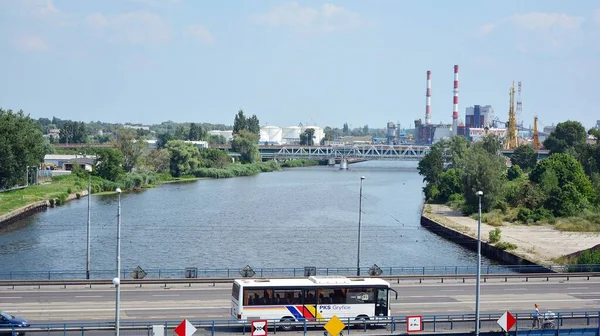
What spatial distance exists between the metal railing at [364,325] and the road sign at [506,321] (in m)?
1.09

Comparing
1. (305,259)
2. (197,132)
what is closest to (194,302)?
(305,259)

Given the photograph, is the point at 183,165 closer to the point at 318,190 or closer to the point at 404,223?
the point at 318,190

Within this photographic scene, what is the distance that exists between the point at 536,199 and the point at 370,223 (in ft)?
48.0

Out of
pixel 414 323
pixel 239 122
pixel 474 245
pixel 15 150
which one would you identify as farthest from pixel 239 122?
pixel 414 323

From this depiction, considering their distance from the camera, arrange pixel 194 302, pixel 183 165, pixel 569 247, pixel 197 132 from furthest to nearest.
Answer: pixel 197 132
pixel 183 165
pixel 569 247
pixel 194 302

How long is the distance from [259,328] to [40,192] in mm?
64043

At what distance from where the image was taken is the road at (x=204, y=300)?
2792 centimetres

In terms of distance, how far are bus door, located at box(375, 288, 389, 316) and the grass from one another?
49.1 metres

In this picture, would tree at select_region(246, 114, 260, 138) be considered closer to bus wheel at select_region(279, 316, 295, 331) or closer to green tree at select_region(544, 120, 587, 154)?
green tree at select_region(544, 120, 587, 154)

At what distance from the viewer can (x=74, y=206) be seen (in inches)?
3046

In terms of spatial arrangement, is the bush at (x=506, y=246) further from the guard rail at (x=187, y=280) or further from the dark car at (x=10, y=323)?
the dark car at (x=10, y=323)

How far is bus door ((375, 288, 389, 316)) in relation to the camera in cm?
2694

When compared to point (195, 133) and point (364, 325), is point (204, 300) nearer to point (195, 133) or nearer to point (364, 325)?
point (364, 325)

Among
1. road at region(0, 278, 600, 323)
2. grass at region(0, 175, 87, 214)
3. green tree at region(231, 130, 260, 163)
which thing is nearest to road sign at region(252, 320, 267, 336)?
road at region(0, 278, 600, 323)
